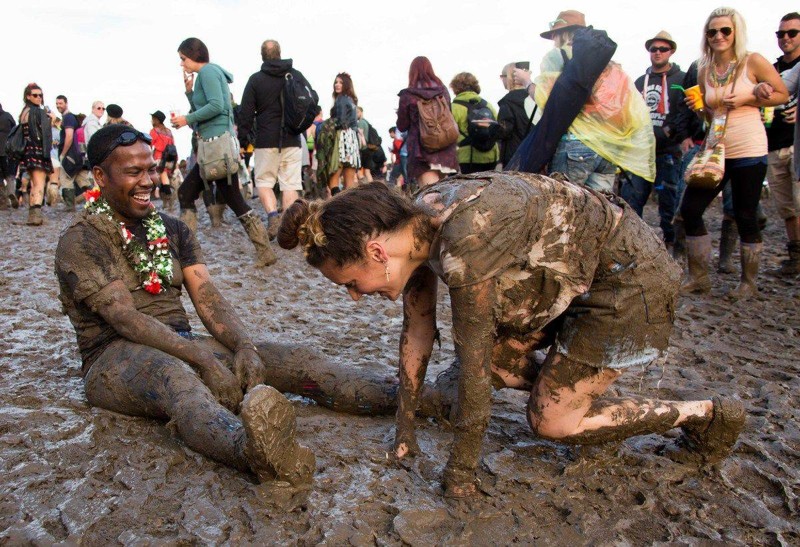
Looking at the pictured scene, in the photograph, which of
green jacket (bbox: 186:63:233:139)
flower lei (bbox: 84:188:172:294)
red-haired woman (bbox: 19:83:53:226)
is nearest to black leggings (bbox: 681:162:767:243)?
flower lei (bbox: 84:188:172:294)

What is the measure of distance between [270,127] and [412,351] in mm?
4851

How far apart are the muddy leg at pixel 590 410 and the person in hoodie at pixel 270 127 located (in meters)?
A: 4.91

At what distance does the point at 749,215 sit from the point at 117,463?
4.81m

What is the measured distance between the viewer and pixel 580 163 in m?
4.59

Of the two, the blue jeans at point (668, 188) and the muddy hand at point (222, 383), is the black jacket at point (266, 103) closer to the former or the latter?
the blue jeans at point (668, 188)

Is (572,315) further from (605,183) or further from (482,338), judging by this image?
(605,183)

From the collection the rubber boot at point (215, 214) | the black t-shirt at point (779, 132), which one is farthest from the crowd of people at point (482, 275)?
the rubber boot at point (215, 214)

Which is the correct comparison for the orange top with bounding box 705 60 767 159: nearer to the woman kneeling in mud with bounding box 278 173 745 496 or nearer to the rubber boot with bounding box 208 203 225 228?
the woman kneeling in mud with bounding box 278 173 745 496

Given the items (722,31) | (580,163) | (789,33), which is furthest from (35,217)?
(789,33)

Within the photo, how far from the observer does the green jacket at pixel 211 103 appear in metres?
6.49

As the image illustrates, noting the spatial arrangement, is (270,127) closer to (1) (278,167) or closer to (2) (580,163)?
(1) (278,167)

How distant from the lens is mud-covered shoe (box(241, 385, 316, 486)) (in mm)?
2186

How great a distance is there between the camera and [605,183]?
15.5 feet

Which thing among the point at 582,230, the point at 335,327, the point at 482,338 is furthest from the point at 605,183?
the point at 482,338
